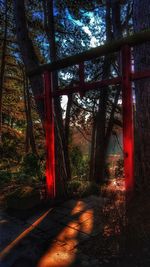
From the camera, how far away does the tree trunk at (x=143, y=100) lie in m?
3.57

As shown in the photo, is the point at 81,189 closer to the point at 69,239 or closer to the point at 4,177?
the point at 69,239

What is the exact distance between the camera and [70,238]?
304 centimetres

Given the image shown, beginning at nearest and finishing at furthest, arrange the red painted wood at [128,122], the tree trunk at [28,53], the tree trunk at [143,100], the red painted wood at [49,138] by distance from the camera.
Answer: the red painted wood at [128,122] < the tree trunk at [143,100] < the red painted wood at [49,138] < the tree trunk at [28,53]

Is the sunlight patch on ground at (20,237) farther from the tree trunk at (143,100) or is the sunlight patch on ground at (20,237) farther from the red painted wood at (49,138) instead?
the tree trunk at (143,100)

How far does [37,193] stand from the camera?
14.2 feet

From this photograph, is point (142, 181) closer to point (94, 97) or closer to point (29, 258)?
point (29, 258)

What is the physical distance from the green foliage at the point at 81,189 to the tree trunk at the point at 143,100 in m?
1.32

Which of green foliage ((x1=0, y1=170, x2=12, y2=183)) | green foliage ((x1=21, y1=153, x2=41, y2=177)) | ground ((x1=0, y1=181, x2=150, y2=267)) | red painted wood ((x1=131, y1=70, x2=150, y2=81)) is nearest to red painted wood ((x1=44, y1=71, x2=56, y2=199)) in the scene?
ground ((x1=0, y1=181, x2=150, y2=267))

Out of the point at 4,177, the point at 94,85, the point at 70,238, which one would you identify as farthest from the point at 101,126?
the point at 70,238

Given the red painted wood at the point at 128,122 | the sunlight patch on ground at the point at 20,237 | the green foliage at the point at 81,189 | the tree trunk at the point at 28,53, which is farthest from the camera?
the tree trunk at the point at 28,53

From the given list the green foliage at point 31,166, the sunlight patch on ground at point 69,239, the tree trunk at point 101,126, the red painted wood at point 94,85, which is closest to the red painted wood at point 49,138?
the red painted wood at point 94,85

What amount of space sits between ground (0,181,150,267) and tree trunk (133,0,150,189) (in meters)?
0.53

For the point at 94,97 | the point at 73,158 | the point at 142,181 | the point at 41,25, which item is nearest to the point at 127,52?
the point at 142,181

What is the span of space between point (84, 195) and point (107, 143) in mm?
3436
